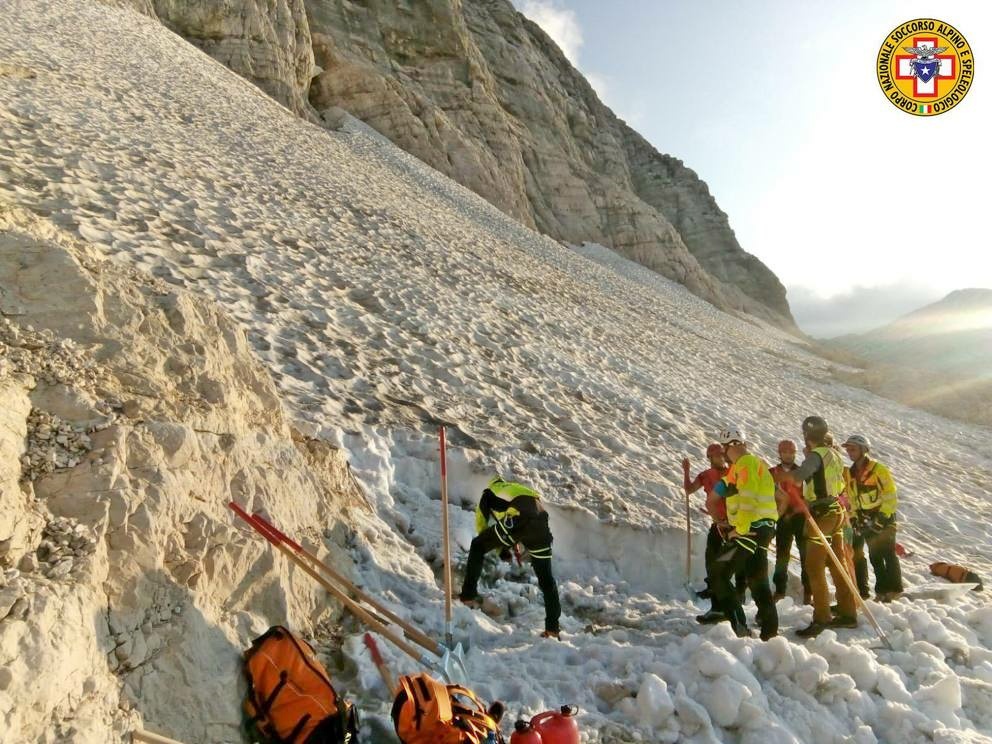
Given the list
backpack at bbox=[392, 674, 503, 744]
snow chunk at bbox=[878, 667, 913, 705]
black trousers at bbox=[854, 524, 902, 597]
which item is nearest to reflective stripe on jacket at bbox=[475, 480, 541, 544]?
backpack at bbox=[392, 674, 503, 744]

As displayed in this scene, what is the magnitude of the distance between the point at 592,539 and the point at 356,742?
355 centimetres

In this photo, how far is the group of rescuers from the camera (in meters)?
4.83

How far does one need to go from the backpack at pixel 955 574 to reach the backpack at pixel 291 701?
6.69 m

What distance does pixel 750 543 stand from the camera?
483 cm

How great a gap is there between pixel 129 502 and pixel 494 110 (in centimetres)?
Answer: 3955

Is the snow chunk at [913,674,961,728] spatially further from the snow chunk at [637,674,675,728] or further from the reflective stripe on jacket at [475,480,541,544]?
the reflective stripe on jacket at [475,480,541,544]

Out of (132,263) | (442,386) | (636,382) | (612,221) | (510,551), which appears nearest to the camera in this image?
(510,551)

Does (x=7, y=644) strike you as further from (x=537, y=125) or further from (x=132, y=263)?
(x=537, y=125)

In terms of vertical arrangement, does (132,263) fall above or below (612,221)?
below

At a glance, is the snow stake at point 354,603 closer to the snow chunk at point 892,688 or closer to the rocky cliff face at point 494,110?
the snow chunk at point 892,688

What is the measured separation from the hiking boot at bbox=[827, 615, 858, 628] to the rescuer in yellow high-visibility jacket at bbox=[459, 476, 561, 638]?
209 centimetres

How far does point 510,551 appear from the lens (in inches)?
209

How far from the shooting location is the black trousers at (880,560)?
20.4ft

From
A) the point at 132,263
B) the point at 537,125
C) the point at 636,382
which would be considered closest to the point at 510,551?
the point at 132,263
